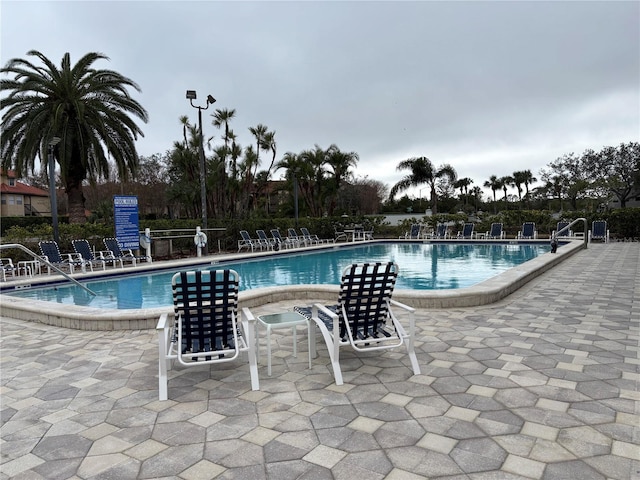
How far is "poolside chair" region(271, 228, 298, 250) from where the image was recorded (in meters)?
17.5

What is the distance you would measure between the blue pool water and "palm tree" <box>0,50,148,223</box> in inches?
269

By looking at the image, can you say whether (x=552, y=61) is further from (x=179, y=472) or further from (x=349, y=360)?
(x=179, y=472)

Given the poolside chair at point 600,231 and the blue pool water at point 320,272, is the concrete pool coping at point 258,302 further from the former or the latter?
the poolside chair at point 600,231

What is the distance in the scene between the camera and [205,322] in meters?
3.37

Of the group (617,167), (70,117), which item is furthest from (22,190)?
(617,167)

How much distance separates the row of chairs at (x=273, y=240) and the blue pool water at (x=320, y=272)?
1348 mm

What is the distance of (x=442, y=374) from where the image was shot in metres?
3.40

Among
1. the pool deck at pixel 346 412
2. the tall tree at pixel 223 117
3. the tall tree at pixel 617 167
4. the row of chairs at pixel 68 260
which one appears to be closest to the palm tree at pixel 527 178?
the tall tree at pixel 617 167

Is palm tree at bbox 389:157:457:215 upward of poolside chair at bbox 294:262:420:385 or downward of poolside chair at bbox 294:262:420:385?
upward

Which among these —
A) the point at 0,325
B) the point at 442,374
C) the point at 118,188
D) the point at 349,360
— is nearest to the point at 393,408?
the point at 442,374

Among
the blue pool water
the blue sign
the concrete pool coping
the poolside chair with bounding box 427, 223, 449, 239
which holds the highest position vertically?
the blue sign

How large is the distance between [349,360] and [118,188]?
34798 mm

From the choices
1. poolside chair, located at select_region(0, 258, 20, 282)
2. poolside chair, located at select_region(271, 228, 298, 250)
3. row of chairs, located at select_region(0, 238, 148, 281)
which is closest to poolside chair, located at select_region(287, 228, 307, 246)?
poolside chair, located at select_region(271, 228, 298, 250)

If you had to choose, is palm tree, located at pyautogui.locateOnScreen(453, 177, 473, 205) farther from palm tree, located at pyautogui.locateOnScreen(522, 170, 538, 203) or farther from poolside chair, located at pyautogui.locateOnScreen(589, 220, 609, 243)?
poolside chair, located at pyautogui.locateOnScreen(589, 220, 609, 243)
